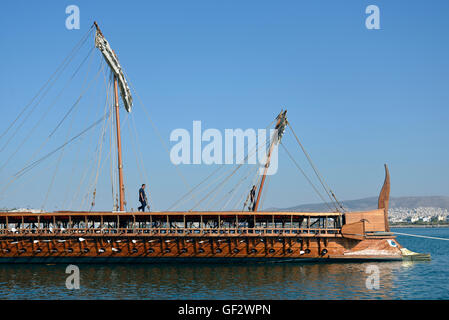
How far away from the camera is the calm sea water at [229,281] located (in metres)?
23.9

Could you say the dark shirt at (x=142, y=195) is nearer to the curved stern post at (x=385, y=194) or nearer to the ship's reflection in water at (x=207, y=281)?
the ship's reflection in water at (x=207, y=281)

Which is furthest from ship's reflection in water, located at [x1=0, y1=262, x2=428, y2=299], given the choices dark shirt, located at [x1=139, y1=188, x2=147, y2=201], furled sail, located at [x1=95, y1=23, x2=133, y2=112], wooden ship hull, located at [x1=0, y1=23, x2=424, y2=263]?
furled sail, located at [x1=95, y1=23, x2=133, y2=112]

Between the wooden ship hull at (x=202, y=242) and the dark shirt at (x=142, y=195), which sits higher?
the dark shirt at (x=142, y=195)

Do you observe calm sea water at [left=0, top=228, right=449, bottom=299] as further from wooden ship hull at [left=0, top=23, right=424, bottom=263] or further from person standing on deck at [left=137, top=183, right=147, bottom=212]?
person standing on deck at [left=137, top=183, right=147, bottom=212]

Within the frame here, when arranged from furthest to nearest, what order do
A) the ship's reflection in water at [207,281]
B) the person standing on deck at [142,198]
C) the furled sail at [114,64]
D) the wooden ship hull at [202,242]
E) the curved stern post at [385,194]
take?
1. the furled sail at [114,64]
2. the curved stern post at [385,194]
3. the person standing on deck at [142,198]
4. the wooden ship hull at [202,242]
5. the ship's reflection in water at [207,281]

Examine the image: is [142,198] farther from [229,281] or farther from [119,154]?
[229,281]

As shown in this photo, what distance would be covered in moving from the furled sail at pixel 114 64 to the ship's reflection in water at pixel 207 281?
52.0 feet

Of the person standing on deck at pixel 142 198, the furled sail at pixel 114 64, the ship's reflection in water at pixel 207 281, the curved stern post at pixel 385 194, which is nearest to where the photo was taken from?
the ship's reflection in water at pixel 207 281

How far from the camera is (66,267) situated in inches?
1361

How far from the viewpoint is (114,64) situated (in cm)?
4022

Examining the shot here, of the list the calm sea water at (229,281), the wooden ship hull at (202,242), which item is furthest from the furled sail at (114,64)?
the calm sea water at (229,281)
